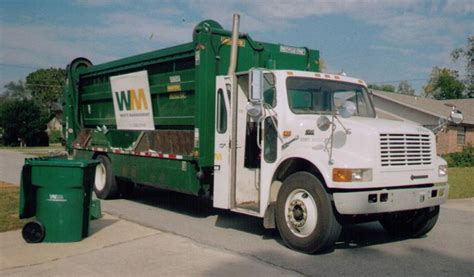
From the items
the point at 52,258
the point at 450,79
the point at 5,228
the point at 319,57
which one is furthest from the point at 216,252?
the point at 450,79

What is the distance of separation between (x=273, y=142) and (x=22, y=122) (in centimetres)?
4644

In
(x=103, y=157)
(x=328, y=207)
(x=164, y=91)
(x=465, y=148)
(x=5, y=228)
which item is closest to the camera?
(x=328, y=207)

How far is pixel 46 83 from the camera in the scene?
266ft

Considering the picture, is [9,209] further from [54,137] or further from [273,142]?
[54,137]

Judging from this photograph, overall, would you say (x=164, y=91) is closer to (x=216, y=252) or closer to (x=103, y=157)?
(x=103, y=157)

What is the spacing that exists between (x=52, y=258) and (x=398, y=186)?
4.38 metres

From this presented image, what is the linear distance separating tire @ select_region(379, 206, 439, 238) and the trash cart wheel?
4.70 m

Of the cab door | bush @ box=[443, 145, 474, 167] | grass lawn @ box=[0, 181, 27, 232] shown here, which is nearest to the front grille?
the cab door

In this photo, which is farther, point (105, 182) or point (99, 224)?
point (105, 182)

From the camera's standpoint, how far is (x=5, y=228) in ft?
26.2

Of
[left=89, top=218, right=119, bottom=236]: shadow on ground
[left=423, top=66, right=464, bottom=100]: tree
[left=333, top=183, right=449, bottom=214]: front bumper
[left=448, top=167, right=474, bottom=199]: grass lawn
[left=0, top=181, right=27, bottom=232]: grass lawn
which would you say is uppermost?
[left=423, top=66, right=464, bottom=100]: tree

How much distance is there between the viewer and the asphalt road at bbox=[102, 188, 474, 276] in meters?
6.15

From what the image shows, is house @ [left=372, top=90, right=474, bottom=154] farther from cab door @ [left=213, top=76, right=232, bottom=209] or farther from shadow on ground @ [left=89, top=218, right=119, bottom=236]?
shadow on ground @ [left=89, top=218, right=119, bottom=236]

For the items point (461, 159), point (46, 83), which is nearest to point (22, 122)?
point (46, 83)
